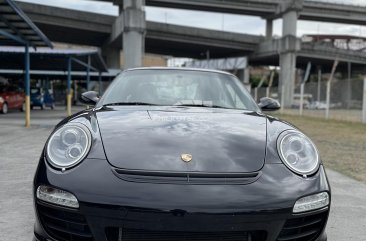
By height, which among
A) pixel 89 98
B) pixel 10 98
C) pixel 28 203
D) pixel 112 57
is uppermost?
pixel 112 57

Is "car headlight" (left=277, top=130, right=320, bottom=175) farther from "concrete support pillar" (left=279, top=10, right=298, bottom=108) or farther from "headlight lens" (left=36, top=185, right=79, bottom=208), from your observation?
"concrete support pillar" (left=279, top=10, right=298, bottom=108)

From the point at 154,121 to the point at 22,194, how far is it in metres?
2.55

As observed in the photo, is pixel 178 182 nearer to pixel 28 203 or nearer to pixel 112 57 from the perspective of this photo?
pixel 28 203

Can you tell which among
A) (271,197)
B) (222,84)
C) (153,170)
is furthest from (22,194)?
(271,197)

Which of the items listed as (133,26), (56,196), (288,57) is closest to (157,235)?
(56,196)

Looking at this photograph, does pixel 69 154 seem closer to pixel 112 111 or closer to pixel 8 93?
pixel 112 111

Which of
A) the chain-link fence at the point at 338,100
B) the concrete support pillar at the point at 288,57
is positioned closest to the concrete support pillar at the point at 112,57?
the concrete support pillar at the point at 288,57

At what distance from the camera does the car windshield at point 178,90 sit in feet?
12.8

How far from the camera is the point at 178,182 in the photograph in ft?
7.82

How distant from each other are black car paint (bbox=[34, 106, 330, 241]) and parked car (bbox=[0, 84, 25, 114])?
20.5 meters

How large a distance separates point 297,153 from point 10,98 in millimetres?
22205

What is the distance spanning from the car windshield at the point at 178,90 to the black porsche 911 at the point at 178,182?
796 millimetres

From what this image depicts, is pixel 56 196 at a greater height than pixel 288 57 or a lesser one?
lesser

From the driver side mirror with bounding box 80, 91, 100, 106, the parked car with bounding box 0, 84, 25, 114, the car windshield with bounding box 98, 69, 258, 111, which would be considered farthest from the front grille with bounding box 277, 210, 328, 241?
the parked car with bounding box 0, 84, 25, 114
